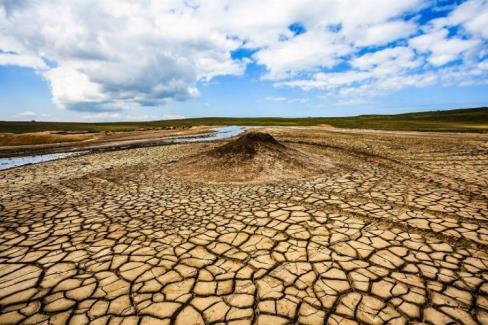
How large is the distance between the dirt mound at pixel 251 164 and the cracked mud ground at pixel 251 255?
4.70 ft

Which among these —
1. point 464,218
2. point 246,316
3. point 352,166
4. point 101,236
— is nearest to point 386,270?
point 246,316

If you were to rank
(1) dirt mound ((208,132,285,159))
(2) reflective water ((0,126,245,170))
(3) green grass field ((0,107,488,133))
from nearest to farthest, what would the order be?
(1) dirt mound ((208,132,285,159)), (2) reflective water ((0,126,245,170)), (3) green grass field ((0,107,488,133))

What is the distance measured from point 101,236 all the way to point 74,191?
4.14 meters

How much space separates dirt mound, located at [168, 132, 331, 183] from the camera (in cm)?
888

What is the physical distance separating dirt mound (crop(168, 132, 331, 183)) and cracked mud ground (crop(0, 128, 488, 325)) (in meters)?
1.43

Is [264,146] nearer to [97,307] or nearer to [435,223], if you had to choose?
[435,223]

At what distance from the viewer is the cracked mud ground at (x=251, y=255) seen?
2.81m

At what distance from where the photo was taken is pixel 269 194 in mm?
6852

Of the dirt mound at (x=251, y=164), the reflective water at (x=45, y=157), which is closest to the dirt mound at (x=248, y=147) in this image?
the dirt mound at (x=251, y=164)

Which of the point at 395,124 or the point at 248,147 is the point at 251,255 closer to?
the point at 248,147

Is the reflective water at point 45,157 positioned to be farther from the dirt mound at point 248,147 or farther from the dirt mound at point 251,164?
the dirt mound at point 248,147

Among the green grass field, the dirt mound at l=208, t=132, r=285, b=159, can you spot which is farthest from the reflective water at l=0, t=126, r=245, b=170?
the green grass field

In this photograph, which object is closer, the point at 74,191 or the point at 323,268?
the point at 323,268

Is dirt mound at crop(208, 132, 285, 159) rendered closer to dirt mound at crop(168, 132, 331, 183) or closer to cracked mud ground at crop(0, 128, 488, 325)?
dirt mound at crop(168, 132, 331, 183)
